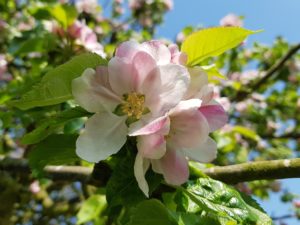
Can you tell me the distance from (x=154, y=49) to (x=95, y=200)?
1.18 meters

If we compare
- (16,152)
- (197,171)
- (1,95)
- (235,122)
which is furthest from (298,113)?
(197,171)

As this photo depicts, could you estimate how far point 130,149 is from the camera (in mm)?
890

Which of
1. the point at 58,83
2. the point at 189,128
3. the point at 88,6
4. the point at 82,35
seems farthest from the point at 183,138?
the point at 88,6

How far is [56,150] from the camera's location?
1.02 metres

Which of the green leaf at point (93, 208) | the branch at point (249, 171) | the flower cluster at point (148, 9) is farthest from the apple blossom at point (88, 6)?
the branch at point (249, 171)

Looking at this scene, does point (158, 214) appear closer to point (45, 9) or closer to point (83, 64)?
point (83, 64)

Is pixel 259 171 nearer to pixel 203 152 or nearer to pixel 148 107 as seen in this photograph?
pixel 203 152

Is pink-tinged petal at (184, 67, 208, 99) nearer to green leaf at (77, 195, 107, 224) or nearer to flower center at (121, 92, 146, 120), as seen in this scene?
flower center at (121, 92, 146, 120)

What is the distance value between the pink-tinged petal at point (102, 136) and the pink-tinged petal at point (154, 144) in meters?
0.06

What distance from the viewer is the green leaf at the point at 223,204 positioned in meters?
0.83

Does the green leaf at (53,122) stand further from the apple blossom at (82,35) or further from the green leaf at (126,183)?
the apple blossom at (82,35)

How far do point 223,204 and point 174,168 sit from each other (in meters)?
0.12

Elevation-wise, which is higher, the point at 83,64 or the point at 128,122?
the point at 83,64

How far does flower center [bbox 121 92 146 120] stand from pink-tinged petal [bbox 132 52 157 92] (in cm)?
3
